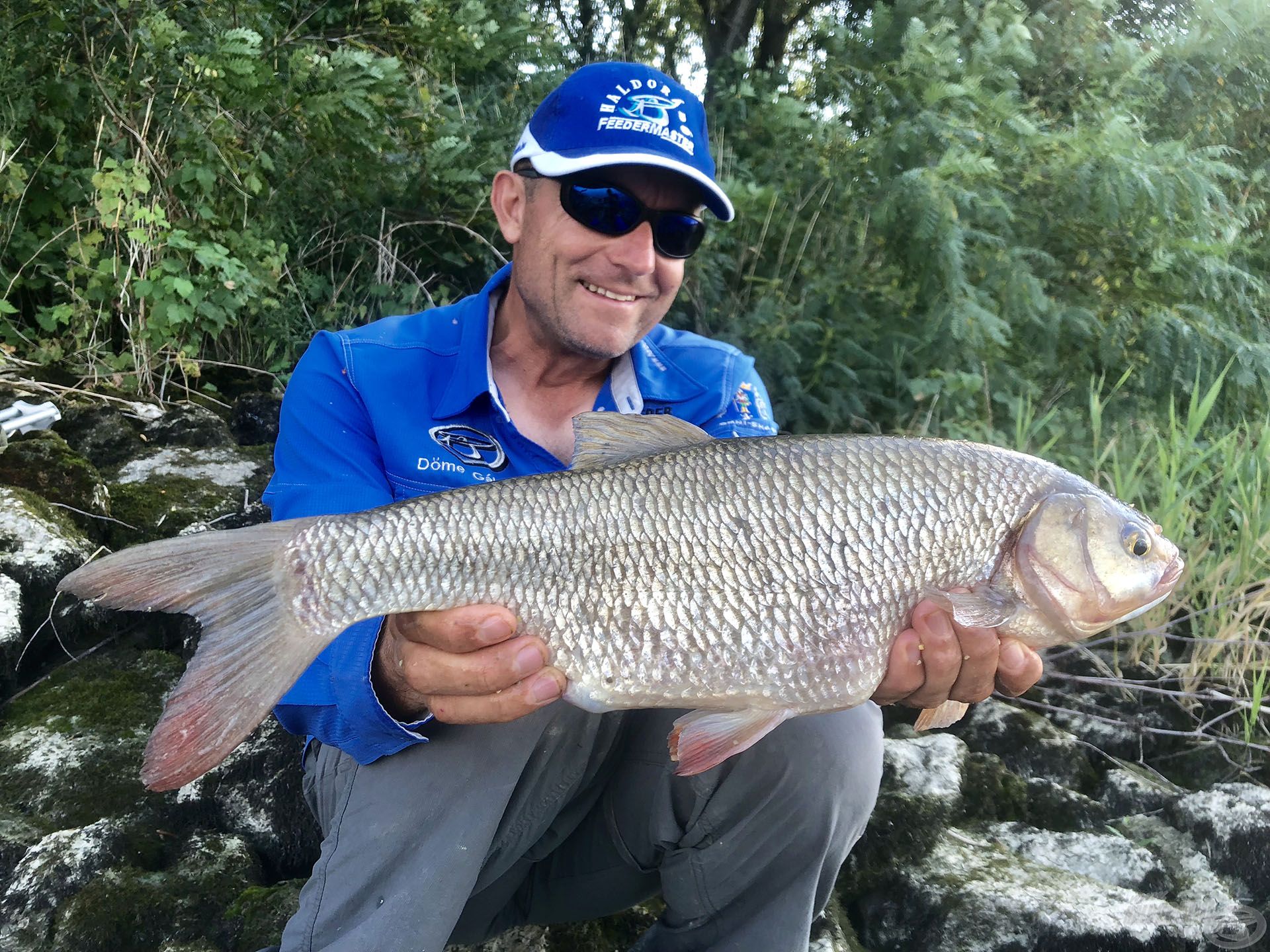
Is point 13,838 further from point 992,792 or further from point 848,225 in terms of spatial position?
point 848,225

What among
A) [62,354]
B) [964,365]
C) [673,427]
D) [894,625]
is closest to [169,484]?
[62,354]

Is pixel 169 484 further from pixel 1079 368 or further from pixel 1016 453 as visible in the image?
pixel 1079 368

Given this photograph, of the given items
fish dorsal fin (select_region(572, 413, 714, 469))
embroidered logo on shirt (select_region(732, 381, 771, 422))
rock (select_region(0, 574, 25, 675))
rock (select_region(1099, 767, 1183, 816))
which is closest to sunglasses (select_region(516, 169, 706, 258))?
embroidered logo on shirt (select_region(732, 381, 771, 422))

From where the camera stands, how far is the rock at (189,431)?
11.4 ft

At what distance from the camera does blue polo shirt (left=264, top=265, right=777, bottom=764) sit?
1598 millimetres

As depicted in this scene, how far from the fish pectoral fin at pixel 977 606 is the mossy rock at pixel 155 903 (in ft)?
4.90

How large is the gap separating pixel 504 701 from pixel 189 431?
2522 millimetres

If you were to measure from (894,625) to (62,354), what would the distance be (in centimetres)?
348

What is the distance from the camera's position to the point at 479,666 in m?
1.44

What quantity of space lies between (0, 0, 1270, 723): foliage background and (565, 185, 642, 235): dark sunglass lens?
1.75m

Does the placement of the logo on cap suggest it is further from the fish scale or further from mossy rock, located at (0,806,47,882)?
mossy rock, located at (0,806,47,882)

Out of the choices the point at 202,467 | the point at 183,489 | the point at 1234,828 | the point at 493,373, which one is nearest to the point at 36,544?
the point at 183,489

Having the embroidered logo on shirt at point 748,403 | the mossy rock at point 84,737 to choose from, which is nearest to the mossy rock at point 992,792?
the embroidered logo on shirt at point 748,403

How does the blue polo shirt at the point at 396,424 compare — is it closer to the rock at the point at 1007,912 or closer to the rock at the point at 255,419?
the rock at the point at 1007,912
